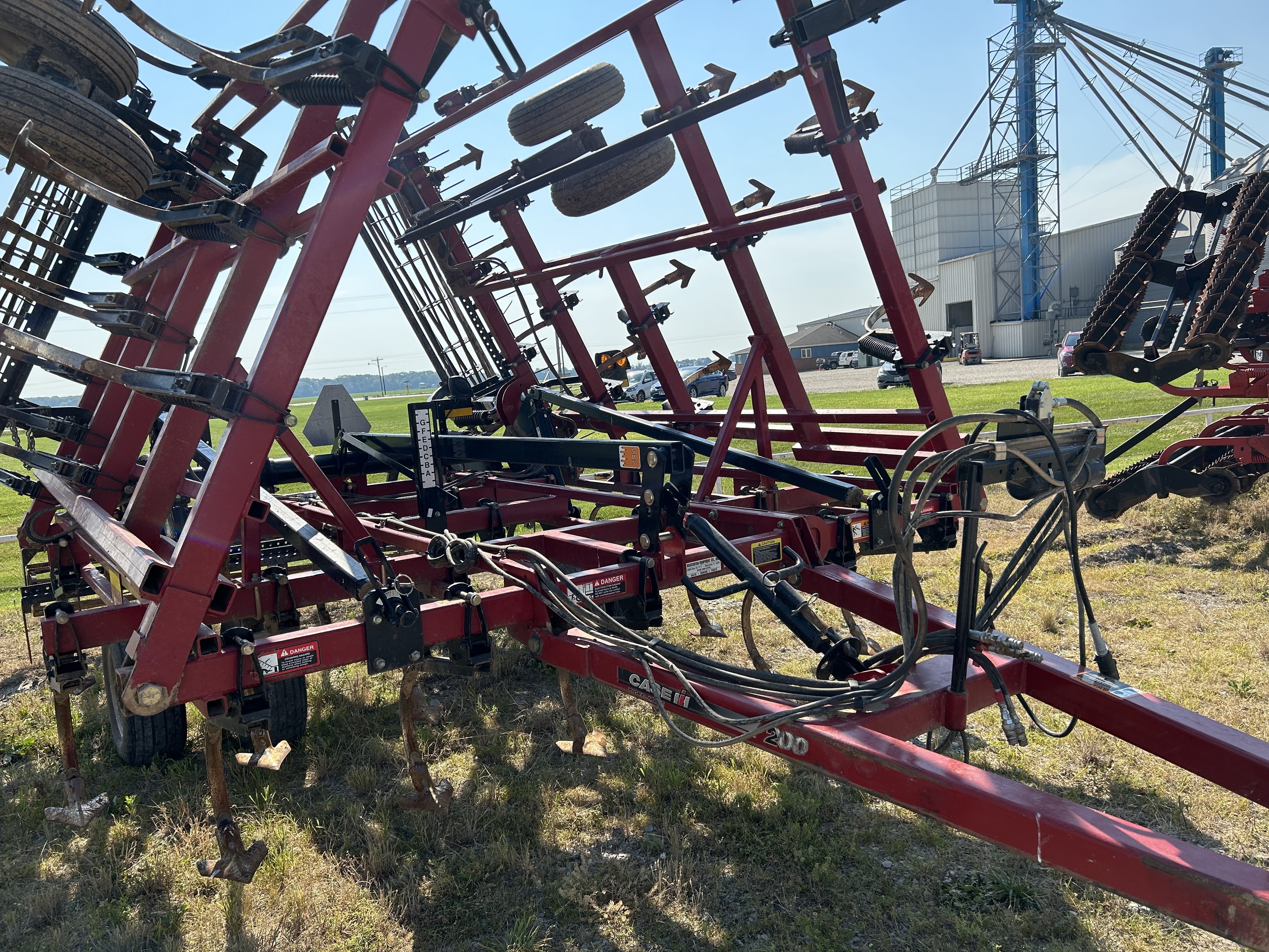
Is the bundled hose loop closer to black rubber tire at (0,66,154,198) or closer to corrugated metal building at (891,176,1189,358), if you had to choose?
black rubber tire at (0,66,154,198)

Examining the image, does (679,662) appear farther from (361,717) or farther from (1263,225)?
(1263,225)

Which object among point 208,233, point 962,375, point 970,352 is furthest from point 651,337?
point 970,352

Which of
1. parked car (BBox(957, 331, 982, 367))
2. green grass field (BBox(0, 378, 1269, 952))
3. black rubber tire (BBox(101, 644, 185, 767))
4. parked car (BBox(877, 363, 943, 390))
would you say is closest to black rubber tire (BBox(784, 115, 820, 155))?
green grass field (BBox(0, 378, 1269, 952))

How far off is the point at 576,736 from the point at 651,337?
330 centimetres

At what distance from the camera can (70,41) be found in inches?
150

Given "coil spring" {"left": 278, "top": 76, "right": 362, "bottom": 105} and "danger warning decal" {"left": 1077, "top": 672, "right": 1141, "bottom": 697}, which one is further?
"coil spring" {"left": 278, "top": 76, "right": 362, "bottom": 105}

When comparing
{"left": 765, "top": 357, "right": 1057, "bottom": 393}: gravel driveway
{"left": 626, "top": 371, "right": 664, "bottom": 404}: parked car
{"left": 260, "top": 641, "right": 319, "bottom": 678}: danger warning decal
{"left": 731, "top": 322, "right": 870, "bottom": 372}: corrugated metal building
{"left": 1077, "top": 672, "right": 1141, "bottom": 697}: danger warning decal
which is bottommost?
{"left": 260, "top": 641, "right": 319, "bottom": 678}: danger warning decal

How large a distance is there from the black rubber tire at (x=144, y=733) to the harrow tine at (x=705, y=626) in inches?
111

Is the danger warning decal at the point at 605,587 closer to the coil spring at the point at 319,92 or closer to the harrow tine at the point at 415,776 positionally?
the harrow tine at the point at 415,776

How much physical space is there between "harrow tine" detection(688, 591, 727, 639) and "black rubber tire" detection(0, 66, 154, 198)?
362cm

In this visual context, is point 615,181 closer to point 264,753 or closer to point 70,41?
point 70,41

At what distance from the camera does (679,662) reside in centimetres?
272

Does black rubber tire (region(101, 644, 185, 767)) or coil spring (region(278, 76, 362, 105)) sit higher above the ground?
coil spring (region(278, 76, 362, 105))

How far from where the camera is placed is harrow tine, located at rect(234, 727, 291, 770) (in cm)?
303
